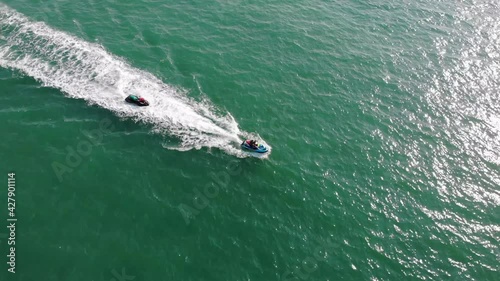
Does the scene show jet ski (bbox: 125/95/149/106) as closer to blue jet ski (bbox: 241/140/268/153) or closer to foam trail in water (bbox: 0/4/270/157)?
foam trail in water (bbox: 0/4/270/157)

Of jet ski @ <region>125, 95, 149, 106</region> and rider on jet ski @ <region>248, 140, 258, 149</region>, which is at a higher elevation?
rider on jet ski @ <region>248, 140, 258, 149</region>

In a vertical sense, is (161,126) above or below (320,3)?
below

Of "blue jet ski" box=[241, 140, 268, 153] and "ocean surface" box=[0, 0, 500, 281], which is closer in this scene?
"ocean surface" box=[0, 0, 500, 281]

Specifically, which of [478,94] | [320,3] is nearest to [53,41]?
[320,3]

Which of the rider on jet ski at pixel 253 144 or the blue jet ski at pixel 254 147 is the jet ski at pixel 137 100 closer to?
the blue jet ski at pixel 254 147

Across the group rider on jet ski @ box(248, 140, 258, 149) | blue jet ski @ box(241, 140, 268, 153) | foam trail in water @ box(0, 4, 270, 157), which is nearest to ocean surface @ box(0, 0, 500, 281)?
foam trail in water @ box(0, 4, 270, 157)

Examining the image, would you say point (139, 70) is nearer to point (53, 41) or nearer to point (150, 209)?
point (53, 41)
